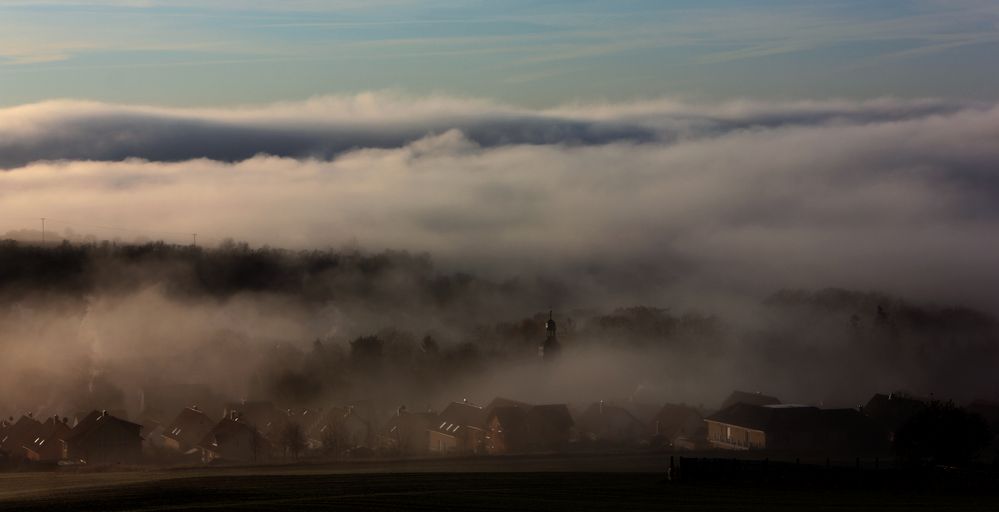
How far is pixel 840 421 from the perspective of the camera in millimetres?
133125

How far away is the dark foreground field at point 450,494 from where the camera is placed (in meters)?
73.2

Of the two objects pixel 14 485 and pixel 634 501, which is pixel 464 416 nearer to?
pixel 14 485

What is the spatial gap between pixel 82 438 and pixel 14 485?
43.1m

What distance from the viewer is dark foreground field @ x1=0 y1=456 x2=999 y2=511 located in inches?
2884

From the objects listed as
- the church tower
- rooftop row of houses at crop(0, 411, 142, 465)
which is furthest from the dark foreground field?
the church tower

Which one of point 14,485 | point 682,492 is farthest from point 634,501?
point 14,485

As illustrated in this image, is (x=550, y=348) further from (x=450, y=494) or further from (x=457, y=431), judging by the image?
(x=450, y=494)

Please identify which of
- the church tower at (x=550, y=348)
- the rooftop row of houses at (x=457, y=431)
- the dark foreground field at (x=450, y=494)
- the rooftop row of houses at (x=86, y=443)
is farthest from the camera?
the church tower at (x=550, y=348)

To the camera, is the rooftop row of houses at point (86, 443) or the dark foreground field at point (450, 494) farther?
the rooftop row of houses at point (86, 443)

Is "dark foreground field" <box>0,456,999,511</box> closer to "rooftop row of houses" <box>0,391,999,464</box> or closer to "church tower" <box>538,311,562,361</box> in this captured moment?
"rooftop row of houses" <box>0,391,999,464</box>

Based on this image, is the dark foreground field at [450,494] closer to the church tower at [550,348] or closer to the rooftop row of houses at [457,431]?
the rooftop row of houses at [457,431]

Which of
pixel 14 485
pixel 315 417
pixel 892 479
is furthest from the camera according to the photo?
pixel 315 417

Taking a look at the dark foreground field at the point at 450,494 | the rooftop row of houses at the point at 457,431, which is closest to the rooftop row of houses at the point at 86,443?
the rooftop row of houses at the point at 457,431

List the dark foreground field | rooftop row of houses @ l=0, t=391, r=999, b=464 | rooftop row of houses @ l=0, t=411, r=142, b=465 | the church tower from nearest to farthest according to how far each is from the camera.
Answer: the dark foreground field < rooftop row of houses @ l=0, t=391, r=999, b=464 < rooftop row of houses @ l=0, t=411, r=142, b=465 < the church tower
